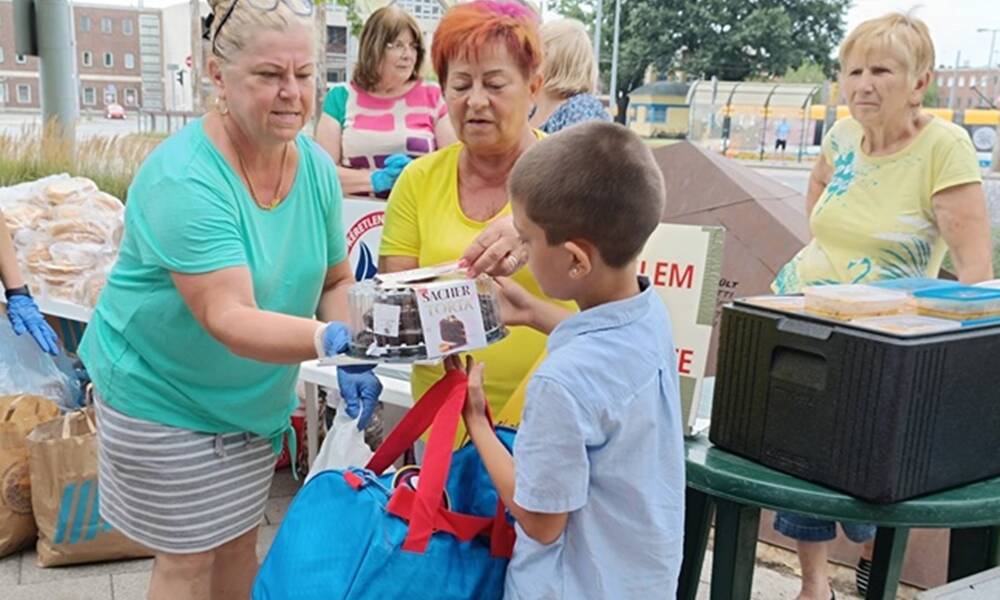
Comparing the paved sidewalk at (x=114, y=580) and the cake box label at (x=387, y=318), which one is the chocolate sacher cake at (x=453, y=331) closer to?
the cake box label at (x=387, y=318)

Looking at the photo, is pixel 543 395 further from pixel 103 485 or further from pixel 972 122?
pixel 972 122

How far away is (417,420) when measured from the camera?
57.0 inches

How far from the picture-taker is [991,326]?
153 cm

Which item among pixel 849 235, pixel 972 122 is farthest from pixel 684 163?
pixel 972 122

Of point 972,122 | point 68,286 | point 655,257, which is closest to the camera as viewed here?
point 655,257

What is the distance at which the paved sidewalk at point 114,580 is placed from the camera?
286 centimetres

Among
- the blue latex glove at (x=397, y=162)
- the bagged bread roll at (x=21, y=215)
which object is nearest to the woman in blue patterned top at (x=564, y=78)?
the blue latex glove at (x=397, y=162)

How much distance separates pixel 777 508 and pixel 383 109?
2.38 meters

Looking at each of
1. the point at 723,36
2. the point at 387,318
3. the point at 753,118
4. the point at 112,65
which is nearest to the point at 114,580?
the point at 387,318

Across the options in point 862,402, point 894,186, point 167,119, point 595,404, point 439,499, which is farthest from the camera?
point 167,119

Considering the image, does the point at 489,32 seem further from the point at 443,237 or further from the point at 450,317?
the point at 450,317

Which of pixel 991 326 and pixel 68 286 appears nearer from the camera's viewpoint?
pixel 991 326

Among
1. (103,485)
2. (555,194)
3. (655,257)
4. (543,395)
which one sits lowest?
(103,485)

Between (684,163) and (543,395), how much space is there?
108 inches
